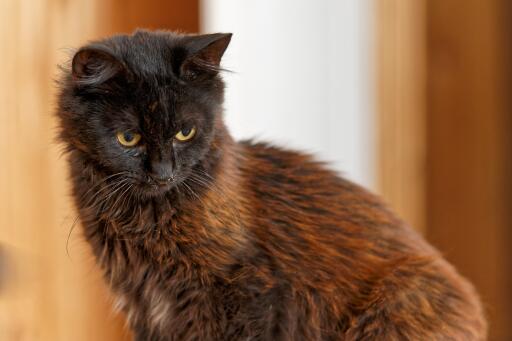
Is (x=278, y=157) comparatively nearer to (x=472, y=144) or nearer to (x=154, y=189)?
(x=154, y=189)

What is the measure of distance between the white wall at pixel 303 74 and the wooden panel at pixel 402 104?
0.17ft

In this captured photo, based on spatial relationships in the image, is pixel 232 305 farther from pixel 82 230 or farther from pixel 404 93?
pixel 404 93

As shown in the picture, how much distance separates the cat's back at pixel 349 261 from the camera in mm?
1336

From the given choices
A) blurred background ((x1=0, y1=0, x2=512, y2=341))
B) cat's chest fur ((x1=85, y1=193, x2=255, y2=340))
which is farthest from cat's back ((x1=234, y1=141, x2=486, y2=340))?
blurred background ((x1=0, y1=0, x2=512, y2=341))

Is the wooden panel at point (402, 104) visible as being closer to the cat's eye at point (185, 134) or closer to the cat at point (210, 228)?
the cat at point (210, 228)

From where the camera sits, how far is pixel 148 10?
1762 mm

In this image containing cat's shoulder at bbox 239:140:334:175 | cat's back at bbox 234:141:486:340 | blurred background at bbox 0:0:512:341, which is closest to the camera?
cat's back at bbox 234:141:486:340

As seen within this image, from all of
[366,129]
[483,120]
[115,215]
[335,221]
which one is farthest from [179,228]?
[483,120]

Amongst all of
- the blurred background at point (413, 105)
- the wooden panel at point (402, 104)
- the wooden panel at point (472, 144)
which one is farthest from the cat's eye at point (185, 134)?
the wooden panel at point (472, 144)

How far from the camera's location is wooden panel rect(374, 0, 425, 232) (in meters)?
2.66

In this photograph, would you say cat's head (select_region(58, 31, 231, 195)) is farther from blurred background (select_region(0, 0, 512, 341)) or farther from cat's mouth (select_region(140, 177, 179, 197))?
blurred background (select_region(0, 0, 512, 341))

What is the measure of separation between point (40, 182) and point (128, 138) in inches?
18.7

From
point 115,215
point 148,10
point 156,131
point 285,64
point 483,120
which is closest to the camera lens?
point 156,131

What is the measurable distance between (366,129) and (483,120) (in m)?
0.44
